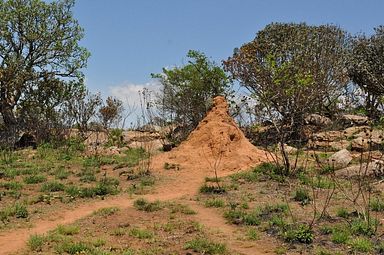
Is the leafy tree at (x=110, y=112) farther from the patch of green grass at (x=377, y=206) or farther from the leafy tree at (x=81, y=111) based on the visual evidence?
the patch of green grass at (x=377, y=206)

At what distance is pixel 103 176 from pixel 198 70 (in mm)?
12049

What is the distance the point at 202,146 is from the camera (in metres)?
15.9

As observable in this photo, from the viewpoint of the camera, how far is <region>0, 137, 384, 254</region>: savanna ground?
7500 mm

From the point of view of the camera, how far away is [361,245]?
719cm

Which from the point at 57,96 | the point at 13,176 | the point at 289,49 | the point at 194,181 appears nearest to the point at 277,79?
the point at 194,181

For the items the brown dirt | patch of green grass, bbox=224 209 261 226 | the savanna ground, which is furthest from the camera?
the brown dirt

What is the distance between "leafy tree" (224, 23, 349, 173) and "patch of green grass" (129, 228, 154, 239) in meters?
6.06

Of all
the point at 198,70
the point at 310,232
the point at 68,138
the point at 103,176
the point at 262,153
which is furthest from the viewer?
the point at 198,70

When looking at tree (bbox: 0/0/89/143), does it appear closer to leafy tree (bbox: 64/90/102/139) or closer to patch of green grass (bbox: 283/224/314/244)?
leafy tree (bbox: 64/90/102/139)

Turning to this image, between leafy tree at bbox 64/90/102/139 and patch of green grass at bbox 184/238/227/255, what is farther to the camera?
leafy tree at bbox 64/90/102/139

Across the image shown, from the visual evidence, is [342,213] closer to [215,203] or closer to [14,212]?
[215,203]

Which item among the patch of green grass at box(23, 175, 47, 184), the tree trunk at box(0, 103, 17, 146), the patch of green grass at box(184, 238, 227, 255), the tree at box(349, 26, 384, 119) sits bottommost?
the patch of green grass at box(184, 238, 227, 255)

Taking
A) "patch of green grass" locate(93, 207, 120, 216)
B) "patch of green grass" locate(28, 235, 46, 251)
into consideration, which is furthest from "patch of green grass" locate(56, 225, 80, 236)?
"patch of green grass" locate(93, 207, 120, 216)

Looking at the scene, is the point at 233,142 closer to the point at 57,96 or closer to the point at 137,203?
the point at 137,203
